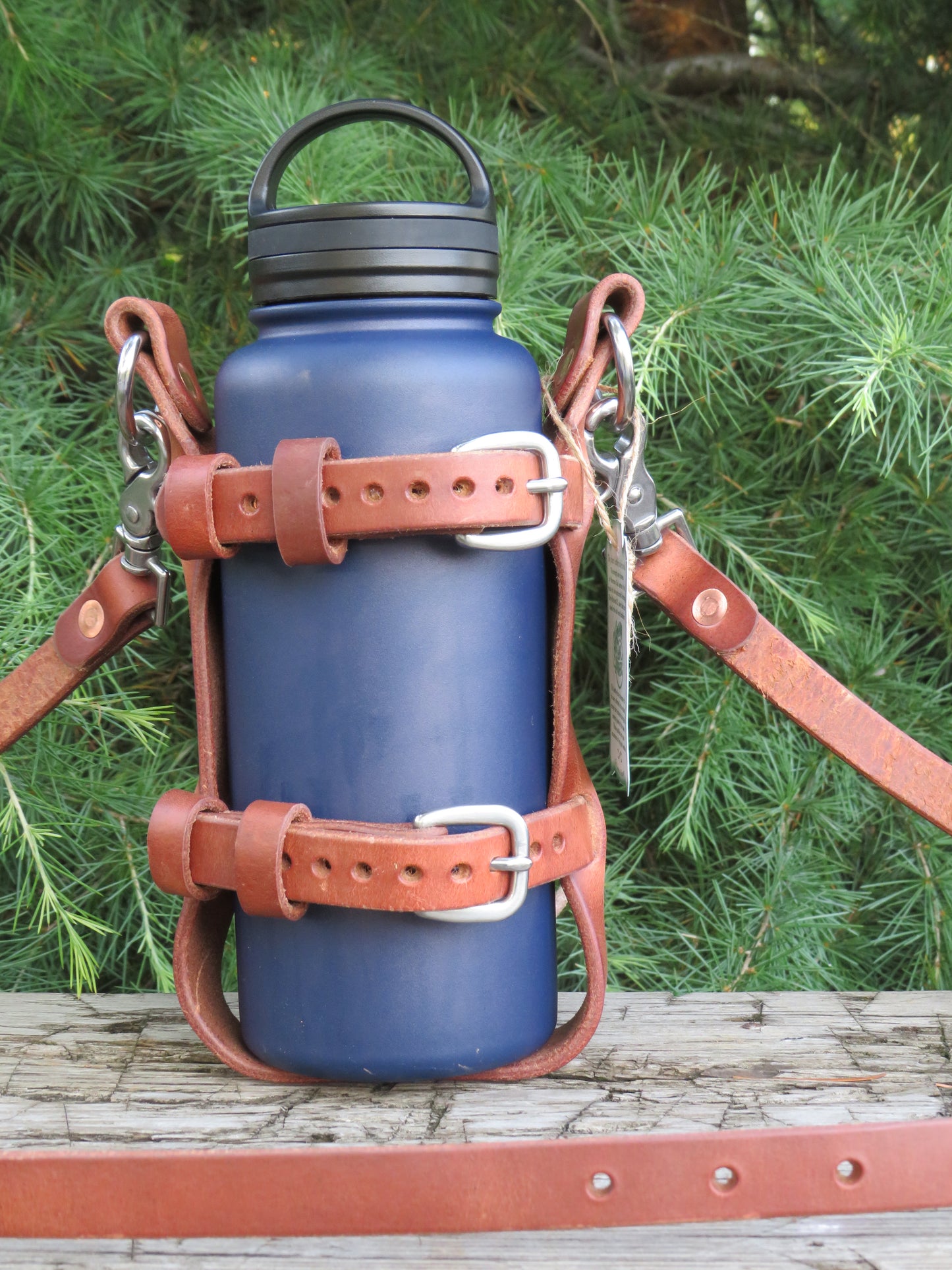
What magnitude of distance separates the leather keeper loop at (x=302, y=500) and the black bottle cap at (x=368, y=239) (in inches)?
5.0

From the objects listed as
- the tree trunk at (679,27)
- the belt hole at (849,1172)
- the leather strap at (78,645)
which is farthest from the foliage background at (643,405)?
the belt hole at (849,1172)

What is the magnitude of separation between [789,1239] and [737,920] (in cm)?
70

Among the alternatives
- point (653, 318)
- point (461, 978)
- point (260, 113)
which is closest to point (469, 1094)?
point (461, 978)

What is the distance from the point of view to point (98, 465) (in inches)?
57.2

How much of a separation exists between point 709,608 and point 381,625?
12.1 inches

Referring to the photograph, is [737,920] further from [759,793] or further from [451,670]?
[451,670]

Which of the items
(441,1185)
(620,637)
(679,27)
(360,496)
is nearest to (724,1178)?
(441,1185)

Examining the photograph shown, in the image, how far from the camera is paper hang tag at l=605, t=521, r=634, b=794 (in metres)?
1.01

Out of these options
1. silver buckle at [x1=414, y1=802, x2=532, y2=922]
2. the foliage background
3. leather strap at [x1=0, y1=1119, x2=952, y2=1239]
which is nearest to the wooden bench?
leather strap at [x1=0, y1=1119, x2=952, y2=1239]

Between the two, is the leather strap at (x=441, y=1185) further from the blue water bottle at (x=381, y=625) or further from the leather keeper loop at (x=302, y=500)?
the leather keeper loop at (x=302, y=500)

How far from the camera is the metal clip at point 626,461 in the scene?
3.25 feet

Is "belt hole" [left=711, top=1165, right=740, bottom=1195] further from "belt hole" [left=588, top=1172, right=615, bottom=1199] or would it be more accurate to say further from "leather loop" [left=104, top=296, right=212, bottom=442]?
"leather loop" [left=104, top=296, right=212, bottom=442]

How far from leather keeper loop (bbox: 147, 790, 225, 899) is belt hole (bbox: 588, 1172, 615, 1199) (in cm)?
36

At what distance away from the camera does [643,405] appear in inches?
56.0
